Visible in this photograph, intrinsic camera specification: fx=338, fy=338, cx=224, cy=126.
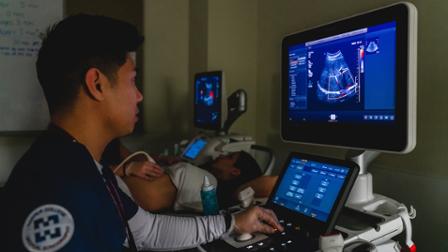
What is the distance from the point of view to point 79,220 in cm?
67

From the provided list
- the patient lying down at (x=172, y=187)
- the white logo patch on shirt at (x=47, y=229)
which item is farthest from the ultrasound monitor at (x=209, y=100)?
the white logo patch on shirt at (x=47, y=229)

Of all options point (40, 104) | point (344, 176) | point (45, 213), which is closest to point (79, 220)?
point (45, 213)

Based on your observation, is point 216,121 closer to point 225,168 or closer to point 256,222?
point 225,168

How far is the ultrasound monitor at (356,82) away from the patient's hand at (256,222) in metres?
0.33

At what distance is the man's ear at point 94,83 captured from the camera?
2.58 feet

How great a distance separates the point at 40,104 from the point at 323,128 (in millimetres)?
1973

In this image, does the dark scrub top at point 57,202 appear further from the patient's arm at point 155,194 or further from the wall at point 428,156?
the wall at point 428,156

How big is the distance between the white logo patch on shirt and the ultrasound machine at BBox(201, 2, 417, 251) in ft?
1.46

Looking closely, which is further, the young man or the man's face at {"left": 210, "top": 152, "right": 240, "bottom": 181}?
the man's face at {"left": 210, "top": 152, "right": 240, "bottom": 181}

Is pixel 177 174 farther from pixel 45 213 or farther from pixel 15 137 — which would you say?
pixel 15 137

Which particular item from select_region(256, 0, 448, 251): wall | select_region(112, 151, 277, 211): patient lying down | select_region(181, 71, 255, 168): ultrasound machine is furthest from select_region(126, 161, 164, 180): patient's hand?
select_region(256, 0, 448, 251): wall

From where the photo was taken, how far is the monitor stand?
0.89m

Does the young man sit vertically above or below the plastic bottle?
above

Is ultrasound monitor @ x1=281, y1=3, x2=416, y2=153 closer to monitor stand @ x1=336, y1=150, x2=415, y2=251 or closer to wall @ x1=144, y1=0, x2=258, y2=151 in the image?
monitor stand @ x1=336, y1=150, x2=415, y2=251
